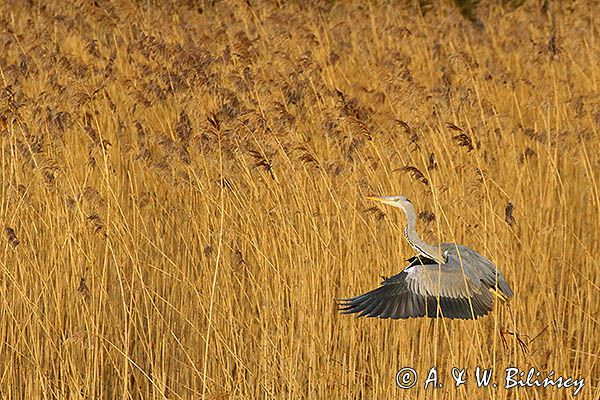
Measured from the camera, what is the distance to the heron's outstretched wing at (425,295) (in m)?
3.00

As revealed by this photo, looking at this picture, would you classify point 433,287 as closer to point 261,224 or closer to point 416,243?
point 416,243

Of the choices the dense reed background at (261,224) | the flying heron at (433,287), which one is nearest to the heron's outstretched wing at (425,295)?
the flying heron at (433,287)

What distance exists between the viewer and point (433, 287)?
10.0 ft

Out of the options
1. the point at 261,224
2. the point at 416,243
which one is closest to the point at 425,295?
the point at 416,243

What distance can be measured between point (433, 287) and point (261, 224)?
3.20ft

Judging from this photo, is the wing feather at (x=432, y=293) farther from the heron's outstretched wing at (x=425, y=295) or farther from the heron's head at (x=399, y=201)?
the heron's head at (x=399, y=201)

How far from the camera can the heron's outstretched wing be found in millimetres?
3002

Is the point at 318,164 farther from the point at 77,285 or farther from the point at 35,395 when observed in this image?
the point at 35,395

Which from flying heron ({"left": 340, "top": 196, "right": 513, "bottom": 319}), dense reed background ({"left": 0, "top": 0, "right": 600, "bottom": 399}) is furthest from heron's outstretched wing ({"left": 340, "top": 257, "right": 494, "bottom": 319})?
dense reed background ({"left": 0, "top": 0, "right": 600, "bottom": 399})

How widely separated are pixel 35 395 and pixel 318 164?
115 cm

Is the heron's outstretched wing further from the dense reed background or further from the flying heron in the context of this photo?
the dense reed background

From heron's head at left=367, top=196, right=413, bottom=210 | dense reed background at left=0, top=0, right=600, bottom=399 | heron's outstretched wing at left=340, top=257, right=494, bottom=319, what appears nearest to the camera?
heron's outstretched wing at left=340, top=257, right=494, bottom=319

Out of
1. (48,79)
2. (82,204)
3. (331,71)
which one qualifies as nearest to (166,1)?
(331,71)

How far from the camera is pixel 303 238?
3.96 metres
